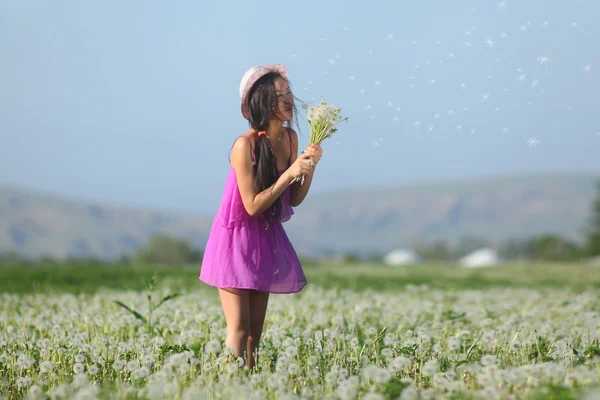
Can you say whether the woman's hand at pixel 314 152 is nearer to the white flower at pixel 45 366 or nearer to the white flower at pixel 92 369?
the white flower at pixel 92 369

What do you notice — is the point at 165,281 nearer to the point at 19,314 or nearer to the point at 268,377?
the point at 19,314

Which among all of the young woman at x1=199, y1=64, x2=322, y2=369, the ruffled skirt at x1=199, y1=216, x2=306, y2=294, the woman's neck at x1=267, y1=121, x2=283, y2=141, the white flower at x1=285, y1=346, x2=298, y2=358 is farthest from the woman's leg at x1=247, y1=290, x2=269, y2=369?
→ the woman's neck at x1=267, y1=121, x2=283, y2=141

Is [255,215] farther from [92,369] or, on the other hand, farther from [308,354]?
[92,369]

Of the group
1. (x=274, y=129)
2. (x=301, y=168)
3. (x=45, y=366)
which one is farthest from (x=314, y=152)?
(x=45, y=366)

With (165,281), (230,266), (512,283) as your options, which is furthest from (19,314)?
(512,283)

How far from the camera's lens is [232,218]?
5.55 meters

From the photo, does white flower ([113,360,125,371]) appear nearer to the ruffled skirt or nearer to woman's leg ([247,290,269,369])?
the ruffled skirt

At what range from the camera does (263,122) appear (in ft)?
18.0

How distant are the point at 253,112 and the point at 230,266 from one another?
45.8 inches

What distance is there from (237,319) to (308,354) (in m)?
0.65

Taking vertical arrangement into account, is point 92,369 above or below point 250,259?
below

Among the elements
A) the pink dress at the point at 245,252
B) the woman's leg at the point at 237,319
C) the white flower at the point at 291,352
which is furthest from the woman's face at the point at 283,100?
the white flower at the point at 291,352

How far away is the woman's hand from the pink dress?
22.0 inches

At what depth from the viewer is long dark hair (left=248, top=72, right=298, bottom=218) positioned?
537 centimetres
